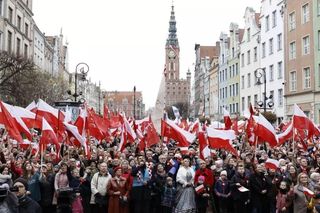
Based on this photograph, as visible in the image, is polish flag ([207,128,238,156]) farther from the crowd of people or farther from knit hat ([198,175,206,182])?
knit hat ([198,175,206,182])

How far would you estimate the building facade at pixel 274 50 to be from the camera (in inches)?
1780

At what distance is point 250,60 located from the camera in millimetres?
54594

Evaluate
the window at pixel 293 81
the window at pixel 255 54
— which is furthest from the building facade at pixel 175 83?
the window at pixel 293 81

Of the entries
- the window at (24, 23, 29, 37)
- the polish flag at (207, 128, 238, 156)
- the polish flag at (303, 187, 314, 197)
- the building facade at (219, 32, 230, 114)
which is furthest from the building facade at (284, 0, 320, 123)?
the polish flag at (303, 187, 314, 197)

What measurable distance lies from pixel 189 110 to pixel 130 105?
239ft

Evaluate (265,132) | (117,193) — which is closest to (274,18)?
(265,132)

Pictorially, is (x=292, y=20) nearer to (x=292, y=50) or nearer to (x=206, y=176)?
(x=292, y=50)

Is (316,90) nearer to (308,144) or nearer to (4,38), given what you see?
(308,144)

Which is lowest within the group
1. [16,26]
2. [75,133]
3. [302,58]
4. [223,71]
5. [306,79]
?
[75,133]

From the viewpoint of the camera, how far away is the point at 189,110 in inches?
4653

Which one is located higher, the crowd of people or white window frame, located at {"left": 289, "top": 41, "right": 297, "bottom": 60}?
white window frame, located at {"left": 289, "top": 41, "right": 297, "bottom": 60}

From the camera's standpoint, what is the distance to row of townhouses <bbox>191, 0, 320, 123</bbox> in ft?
125

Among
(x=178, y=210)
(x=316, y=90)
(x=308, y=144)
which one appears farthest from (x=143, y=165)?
(x=316, y=90)

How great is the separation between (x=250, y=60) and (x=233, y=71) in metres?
7.97
